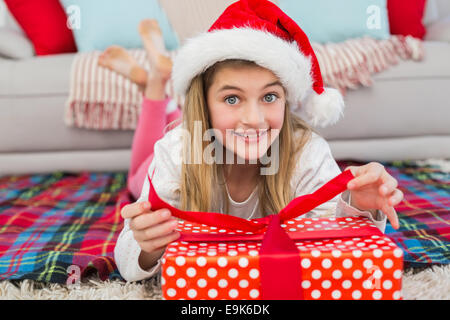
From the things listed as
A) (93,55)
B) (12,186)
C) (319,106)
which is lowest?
(12,186)

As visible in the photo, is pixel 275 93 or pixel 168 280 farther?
pixel 275 93

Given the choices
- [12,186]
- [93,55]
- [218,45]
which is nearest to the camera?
[218,45]

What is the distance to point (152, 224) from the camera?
0.61 meters

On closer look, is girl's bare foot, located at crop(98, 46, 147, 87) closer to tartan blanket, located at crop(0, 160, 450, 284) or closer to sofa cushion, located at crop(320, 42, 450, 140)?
tartan blanket, located at crop(0, 160, 450, 284)

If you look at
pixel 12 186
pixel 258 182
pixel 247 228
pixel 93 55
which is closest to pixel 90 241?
pixel 258 182

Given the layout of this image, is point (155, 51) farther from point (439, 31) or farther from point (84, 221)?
point (439, 31)

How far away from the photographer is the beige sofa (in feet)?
4.95

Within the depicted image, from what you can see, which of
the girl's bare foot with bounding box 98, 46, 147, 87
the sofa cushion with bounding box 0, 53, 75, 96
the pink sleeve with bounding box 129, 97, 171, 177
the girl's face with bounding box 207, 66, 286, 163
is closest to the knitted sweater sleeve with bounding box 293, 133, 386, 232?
the girl's face with bounding box 207, 66, 286, 163

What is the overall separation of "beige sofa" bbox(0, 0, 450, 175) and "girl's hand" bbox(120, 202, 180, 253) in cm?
95

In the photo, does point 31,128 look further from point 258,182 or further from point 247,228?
point 247,228

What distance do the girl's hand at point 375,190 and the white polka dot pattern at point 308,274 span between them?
0.10 m

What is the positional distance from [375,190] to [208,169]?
32 centimetres

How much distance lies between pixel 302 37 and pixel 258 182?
11.9 inches
